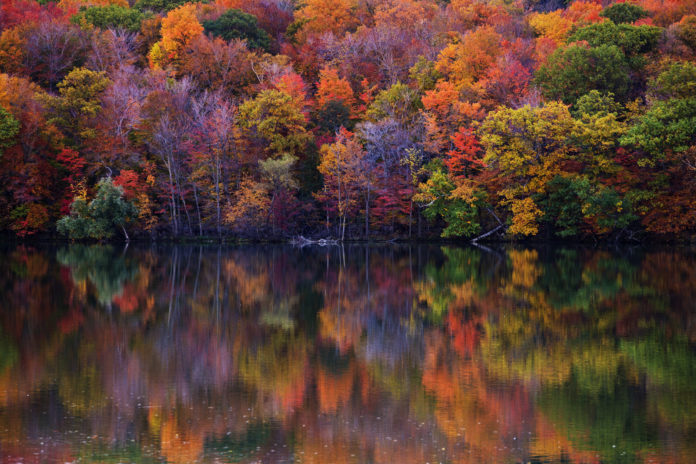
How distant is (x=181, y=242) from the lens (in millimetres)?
54781

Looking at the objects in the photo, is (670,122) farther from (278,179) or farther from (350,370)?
(350,370)

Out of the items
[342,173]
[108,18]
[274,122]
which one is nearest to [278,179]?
[274,122]

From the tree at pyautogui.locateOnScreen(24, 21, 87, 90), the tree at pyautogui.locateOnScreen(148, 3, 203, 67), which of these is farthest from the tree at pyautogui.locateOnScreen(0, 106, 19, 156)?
the tree at pyautogui.locateOnScreen(148, 3, 203, 67)

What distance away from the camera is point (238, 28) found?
73875 millimetres

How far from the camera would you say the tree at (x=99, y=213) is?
5209cm

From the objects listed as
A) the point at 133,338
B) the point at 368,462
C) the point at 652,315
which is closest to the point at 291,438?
the point at 368,462

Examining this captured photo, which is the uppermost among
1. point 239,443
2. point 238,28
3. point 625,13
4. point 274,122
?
point 238,28

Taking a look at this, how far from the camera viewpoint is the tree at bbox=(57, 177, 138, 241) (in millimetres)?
52094

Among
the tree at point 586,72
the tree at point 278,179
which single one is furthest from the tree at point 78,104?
the tree at point 586,72

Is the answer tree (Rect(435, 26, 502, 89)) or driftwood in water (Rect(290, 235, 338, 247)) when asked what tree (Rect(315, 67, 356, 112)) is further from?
driftwood in water (Rect(290, 235, 338, 247))

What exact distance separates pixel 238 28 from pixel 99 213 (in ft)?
93.2

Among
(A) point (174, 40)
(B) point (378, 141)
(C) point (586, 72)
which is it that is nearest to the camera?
(C) point (586, 72)

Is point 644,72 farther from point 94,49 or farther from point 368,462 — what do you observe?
point 368,462

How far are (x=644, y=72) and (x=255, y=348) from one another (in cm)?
4303
